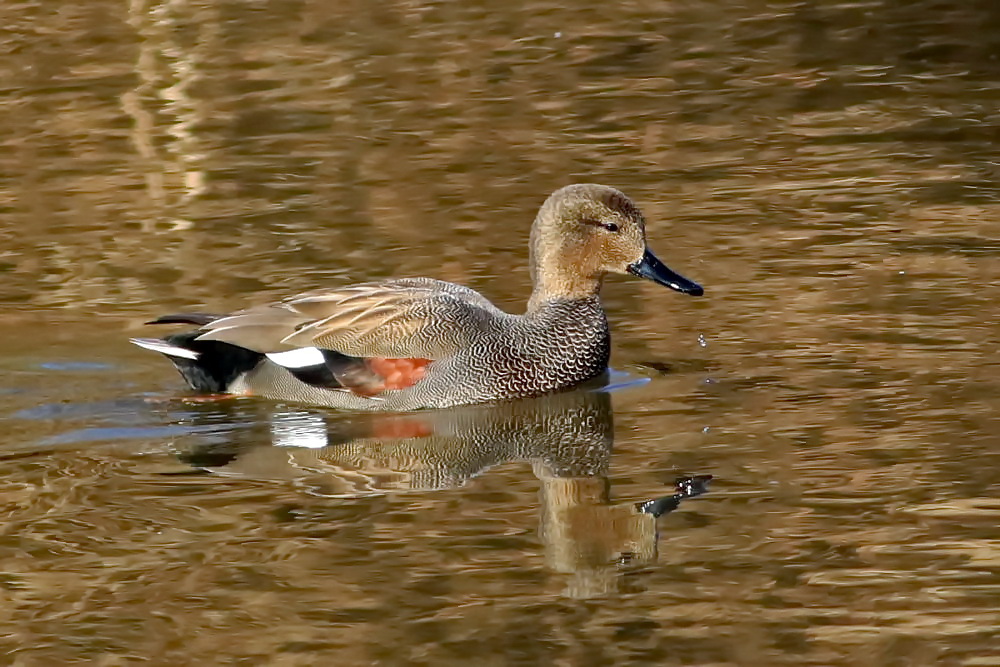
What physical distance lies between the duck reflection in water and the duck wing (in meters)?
0.31

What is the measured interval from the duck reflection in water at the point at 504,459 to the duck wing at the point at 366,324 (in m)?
0.31

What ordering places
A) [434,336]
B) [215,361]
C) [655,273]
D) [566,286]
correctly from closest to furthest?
[434,336]
[215,361]
[655,273]
[566,286]

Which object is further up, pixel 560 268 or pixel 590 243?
pixel 590 243

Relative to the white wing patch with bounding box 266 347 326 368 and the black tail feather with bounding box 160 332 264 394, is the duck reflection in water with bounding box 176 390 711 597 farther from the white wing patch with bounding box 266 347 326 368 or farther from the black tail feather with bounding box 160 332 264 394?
the black tail feather with bounding box 160 332 264 394

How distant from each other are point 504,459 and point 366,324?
1253mm

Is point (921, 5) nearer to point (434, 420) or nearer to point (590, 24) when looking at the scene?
point (590, 24)

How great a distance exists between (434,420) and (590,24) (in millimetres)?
10844

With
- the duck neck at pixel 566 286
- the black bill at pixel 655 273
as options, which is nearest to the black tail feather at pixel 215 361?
the duck neck at pixel 566 286

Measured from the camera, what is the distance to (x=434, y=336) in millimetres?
9211

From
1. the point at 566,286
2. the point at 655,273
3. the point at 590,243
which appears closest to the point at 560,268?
the point at 566,286

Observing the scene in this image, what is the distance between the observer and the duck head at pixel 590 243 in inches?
380

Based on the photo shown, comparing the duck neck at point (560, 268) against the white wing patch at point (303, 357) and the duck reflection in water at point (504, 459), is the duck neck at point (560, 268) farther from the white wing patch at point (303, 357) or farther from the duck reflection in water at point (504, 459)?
the white wing patch at point (303, 357)

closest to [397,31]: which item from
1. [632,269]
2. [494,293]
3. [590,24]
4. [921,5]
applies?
[590,24]

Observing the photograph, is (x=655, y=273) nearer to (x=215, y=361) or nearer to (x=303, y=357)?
(x=303, y=357)
